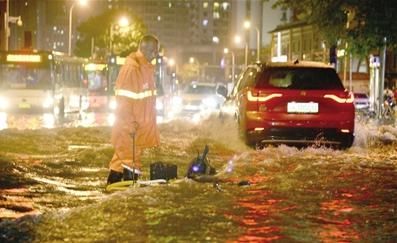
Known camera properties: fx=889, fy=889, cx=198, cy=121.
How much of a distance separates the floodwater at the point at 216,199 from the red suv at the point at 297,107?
13.7 inches

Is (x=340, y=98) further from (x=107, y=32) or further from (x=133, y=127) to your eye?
(x=107, y=32)

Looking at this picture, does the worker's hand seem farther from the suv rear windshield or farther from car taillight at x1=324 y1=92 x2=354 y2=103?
car taillight at x1=324 y1=92 x2=354 y2=103

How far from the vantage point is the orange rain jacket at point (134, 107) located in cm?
1008

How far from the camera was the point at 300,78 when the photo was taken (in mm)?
15438

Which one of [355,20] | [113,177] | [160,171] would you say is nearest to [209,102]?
[355,20]

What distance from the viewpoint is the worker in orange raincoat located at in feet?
33.1

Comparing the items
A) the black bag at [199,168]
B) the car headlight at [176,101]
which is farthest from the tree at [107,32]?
the black bag at [199,168]

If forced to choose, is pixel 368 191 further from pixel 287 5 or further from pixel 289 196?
pixel 287 5

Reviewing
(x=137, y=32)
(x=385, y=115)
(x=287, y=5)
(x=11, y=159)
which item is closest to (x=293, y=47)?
(x=137, y=32)

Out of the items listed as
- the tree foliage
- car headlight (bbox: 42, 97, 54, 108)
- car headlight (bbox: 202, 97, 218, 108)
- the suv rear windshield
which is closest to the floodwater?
the suv rear windshield

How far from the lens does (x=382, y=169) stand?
13.3 meters

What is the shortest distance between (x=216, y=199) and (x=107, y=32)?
88.1 meters

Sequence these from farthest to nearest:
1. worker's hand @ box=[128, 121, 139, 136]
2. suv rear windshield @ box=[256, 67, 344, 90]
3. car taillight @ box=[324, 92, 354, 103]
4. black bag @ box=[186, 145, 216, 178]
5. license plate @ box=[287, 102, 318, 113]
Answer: suv rear windshield @ box=[256, 67, 344, 90], car taillight @ box=[324, 92, 354, 103], license plate @ box=[287, 102, 318, 113], black bag @ box=[186, 145, 216, 178], worker's hand @ box=[128, 121, 139, 136]

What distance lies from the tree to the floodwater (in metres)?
78.0
